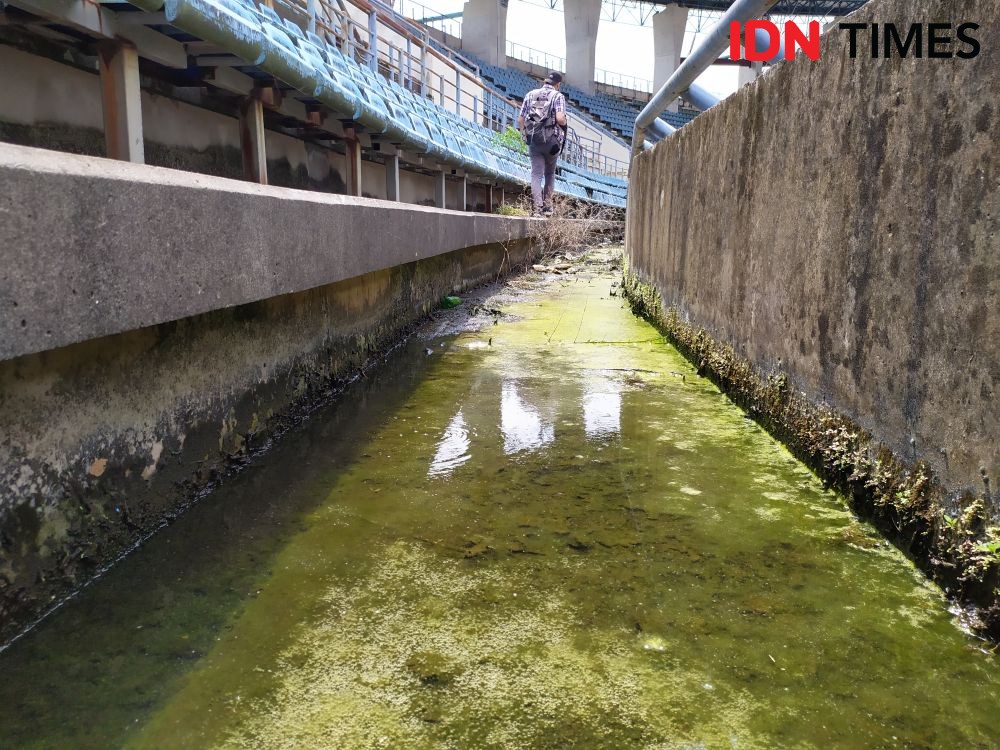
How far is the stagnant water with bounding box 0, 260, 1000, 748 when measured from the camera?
3.56 ft

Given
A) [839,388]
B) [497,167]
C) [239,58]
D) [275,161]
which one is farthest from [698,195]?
[497,167]

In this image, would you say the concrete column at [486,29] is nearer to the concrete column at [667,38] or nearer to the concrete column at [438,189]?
the concrete column at [667,38]

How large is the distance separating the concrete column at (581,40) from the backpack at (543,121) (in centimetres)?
2870

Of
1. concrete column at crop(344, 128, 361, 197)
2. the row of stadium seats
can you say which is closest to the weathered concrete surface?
the row of stadium seats

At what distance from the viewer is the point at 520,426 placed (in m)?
2.60

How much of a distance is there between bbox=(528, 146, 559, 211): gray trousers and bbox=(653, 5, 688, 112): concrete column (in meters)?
28.2

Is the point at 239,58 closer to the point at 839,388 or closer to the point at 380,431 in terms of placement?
the point at 380,431

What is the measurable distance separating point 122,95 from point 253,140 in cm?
164

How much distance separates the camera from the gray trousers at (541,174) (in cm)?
947

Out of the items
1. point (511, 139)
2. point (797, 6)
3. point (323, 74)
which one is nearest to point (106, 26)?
point (323, 74)

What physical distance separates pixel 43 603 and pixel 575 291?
592 centimetres

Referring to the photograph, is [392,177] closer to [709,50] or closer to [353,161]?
[353,161]

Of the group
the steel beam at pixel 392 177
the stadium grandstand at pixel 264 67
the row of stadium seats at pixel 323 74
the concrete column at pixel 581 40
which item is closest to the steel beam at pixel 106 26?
the stadium grandstand at pixel 264 67

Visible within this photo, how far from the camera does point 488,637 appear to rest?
1.29 metres
